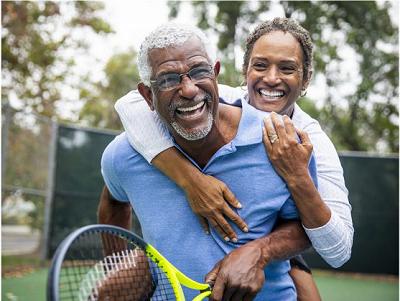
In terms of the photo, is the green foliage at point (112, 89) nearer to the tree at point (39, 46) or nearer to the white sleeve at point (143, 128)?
the tree at point (39, 46)

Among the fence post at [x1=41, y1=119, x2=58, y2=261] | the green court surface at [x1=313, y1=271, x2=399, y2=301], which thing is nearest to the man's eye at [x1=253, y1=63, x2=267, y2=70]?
the green court surface at [x1=313, y1=271, x2=399, y2=301]

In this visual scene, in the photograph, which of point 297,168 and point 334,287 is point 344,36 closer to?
point 334,287

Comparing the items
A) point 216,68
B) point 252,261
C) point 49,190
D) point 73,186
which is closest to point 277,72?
point 216,68

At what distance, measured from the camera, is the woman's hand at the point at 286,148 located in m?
2.12

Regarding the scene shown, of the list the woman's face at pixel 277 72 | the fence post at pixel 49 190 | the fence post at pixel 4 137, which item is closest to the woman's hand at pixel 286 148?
the woman's face at pixel 277 72

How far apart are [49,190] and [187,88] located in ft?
25.3

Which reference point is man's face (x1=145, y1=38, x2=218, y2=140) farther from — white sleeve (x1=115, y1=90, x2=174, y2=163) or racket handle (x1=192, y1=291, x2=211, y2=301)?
racket handle (x1=192, y1=291, x2=211, y2=301)

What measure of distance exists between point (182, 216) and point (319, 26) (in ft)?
45.6

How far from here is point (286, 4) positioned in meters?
14.7

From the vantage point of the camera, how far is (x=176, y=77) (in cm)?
212

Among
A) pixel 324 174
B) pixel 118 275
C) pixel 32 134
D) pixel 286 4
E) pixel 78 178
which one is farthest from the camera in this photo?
pixel 286 4

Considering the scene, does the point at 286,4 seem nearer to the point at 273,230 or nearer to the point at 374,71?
the point at 374,71

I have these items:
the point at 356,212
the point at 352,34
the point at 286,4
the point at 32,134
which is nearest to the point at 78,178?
the point at 32,134

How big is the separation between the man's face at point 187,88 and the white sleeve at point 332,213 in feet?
1.59
